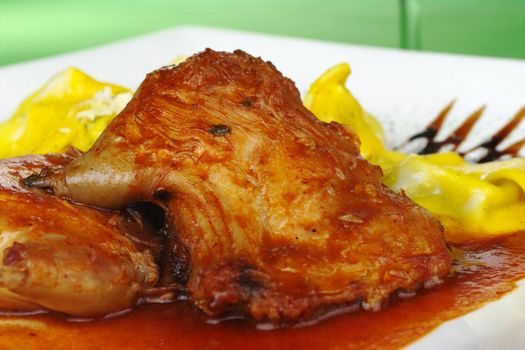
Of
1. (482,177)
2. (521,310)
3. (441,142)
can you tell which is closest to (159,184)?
(521,310)

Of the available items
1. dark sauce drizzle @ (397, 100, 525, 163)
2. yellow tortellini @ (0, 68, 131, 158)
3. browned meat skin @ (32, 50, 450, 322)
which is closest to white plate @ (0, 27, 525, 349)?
dark sauce drizzle @ (397, 100, 525, 163)

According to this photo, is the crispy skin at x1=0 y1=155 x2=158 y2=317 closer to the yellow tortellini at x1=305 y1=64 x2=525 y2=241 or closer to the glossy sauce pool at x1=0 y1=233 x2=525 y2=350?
the glossy sauce pool at x1=0 y1=233 x2=525 y2=350

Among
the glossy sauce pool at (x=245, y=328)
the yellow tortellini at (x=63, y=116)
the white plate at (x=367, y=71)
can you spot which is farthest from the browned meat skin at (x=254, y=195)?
the white plate at (x=367, y=71)

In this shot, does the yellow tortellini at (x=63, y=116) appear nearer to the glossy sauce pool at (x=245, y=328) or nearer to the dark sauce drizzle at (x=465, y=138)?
the dark sauce drizzle at (x=465, y=138)

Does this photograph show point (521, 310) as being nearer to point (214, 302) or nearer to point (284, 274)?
point (284, 274)

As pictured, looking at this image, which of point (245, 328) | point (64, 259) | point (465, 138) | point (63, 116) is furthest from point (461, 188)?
point (63, 116)

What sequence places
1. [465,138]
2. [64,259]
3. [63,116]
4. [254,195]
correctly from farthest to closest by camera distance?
1. [465,138]
2. [63,116]
3. [254,195]
4. [64,259]

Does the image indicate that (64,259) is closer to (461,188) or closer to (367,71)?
(461,188)
